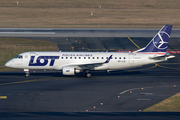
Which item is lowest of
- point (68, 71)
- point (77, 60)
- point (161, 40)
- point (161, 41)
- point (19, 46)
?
point (68, 71)

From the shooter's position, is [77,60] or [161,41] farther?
[161,41]

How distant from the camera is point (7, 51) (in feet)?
223

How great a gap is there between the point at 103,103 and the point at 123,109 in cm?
315

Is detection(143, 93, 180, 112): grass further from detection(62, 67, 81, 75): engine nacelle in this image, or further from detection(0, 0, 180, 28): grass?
detection(0, 0, 180, 28): grass

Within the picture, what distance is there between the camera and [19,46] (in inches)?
2832

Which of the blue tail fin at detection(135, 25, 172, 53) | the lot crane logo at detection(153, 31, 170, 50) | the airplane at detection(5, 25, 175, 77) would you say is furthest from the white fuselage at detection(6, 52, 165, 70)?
the lot crane logo at detection(153, 31, 170, 50)

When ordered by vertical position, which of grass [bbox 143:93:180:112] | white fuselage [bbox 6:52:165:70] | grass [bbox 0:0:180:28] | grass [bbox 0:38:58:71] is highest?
grass [bbox 0:0:180:28]

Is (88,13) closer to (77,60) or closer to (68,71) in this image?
(77,60)

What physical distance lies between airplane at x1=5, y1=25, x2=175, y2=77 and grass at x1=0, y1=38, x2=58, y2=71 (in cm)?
1410

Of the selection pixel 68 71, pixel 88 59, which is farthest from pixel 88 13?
pixel 68 71

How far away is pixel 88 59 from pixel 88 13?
69375 millimetres

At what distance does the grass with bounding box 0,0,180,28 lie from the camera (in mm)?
101812

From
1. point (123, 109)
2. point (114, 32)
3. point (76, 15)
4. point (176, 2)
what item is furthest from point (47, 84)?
point (176, 2)

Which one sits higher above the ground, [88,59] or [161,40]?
[161,40]
